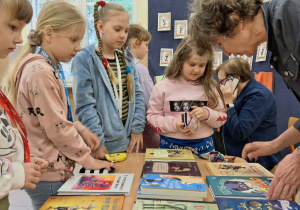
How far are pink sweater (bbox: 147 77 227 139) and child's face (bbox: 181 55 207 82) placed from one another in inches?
1.9

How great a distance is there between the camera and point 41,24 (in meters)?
1.02

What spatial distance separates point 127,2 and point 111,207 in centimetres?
340

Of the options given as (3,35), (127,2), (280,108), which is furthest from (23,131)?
(127,2)

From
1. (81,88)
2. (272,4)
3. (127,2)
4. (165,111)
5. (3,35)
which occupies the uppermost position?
(127,2)

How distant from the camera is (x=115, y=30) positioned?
1486 mm

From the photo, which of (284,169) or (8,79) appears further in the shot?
(8,79)

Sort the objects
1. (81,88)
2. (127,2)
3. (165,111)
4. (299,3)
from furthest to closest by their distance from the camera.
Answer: (127,2)
(165,111)
(81,88)
(299,3)

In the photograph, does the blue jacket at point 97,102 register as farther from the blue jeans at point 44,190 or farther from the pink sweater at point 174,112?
the blue jeans at point 44,190

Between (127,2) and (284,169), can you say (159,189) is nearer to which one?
(284,169)

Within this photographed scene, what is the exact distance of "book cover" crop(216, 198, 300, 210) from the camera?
0.72 meters

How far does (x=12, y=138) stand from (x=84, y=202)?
0.28 metres

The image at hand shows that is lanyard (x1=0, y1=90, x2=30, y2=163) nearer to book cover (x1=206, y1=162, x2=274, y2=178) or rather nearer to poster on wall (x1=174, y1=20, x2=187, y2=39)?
book cover (x1=206, y1=162, x2=274, y2=178)

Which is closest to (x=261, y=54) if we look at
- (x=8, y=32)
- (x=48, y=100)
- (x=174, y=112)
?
(x=174, y=112)

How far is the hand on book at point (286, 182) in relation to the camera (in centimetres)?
79
